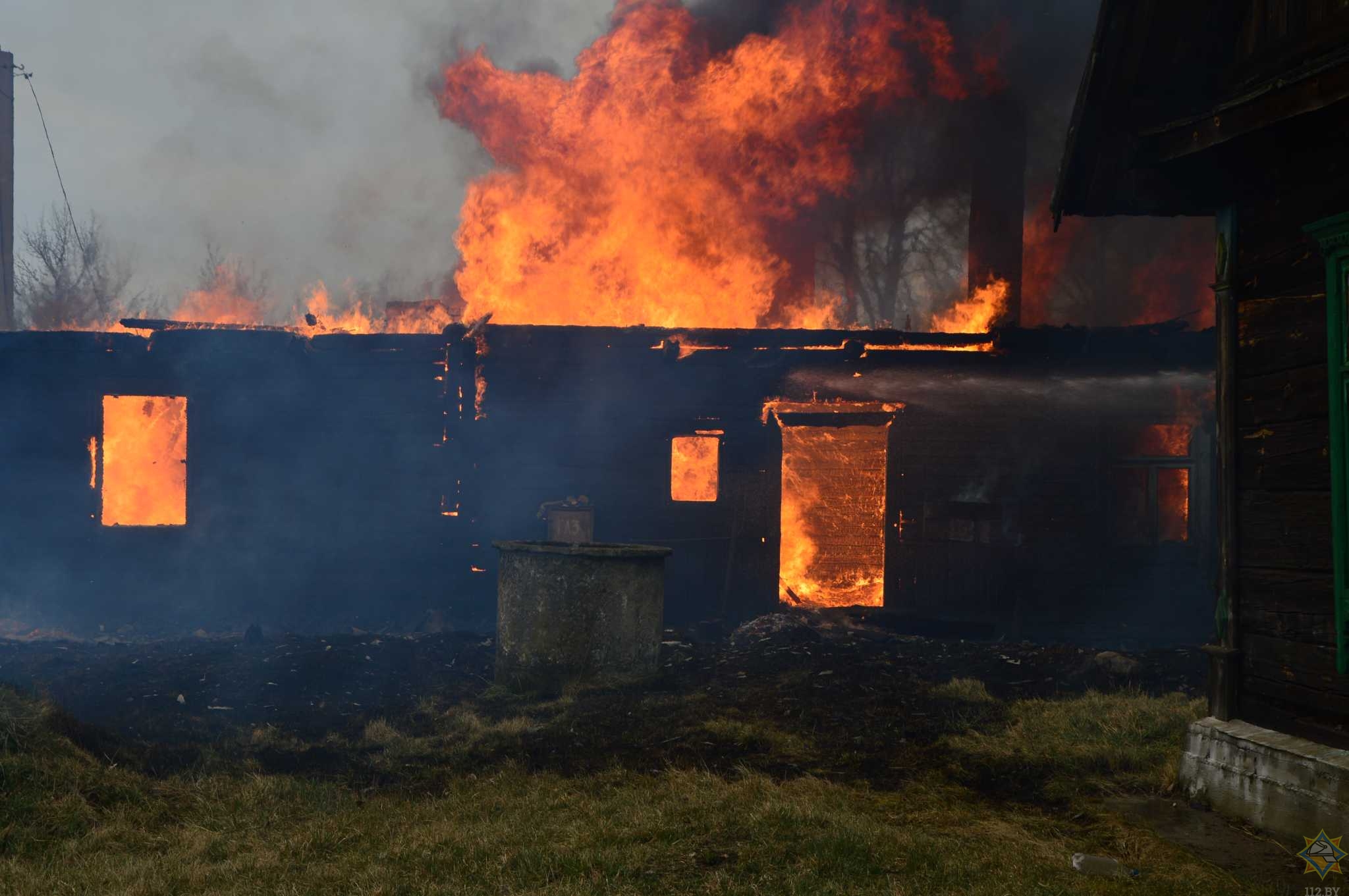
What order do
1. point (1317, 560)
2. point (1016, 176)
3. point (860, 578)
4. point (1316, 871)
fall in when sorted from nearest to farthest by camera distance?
point (1316, 871)
point (1317, 560)
point (860, 578)
point (1016, 176)

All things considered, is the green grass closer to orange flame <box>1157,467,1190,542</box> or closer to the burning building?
the burning building

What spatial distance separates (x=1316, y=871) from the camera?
491 centimetres

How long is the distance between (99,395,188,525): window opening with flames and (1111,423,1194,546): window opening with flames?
20.2 m

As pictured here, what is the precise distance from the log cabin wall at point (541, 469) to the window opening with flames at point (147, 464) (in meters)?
8.99

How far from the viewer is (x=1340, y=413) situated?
5.16 metres

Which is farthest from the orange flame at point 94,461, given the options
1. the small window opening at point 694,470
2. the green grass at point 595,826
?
the small window opening at point 694,470

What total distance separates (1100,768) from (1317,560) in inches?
83.0

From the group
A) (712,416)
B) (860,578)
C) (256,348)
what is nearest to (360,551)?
(256,348)

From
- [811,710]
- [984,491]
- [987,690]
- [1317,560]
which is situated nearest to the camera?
[1317,560]

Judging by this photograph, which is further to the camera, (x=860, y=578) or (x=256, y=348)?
(x=860, y=578)

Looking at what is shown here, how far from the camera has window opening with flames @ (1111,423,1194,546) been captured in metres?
16.4

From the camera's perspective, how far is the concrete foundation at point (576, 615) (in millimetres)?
10148

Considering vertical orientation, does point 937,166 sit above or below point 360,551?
above

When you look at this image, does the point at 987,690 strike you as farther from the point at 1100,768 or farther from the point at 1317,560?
the point at 1317,560
